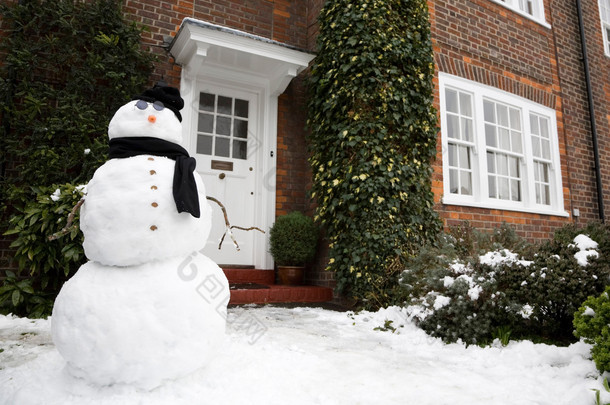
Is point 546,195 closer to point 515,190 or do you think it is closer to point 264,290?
point 515,190

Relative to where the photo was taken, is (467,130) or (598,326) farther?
(467,130)

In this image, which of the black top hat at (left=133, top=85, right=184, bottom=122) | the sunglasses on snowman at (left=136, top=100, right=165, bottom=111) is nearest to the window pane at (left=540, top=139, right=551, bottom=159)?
the black top hat at (left=133, top=85, right=184, bottom=122)

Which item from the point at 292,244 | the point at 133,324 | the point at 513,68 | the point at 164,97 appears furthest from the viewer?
the point at 513,68

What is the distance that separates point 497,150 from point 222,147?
4606 mm

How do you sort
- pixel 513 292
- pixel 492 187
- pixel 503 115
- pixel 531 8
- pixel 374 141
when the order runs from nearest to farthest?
1. pixel 513 292
2. pixel 374 141
3. pixel 492 187
4. pixel 503 115
5. pixel 531 8

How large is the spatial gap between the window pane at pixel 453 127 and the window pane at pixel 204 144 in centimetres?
371

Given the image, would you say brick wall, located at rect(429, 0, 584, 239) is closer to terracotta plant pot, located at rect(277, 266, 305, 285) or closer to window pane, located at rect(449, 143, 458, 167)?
window pane, located at rect(449, 143, 458, 167)

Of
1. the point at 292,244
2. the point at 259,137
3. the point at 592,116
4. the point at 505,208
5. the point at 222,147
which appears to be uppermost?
the point at 592,116

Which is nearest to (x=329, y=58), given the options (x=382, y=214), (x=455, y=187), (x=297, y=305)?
(x=382, y=214)

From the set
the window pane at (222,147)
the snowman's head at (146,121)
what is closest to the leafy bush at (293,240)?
the window pane at (222,147)

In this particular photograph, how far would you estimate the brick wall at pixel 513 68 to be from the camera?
6.31 meters

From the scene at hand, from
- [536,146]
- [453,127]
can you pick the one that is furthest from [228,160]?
[536,146]

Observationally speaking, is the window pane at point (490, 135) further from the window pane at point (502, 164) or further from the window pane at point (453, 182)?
the window pane at point (453, 182)

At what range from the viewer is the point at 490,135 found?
Answer: 6.82 meters
